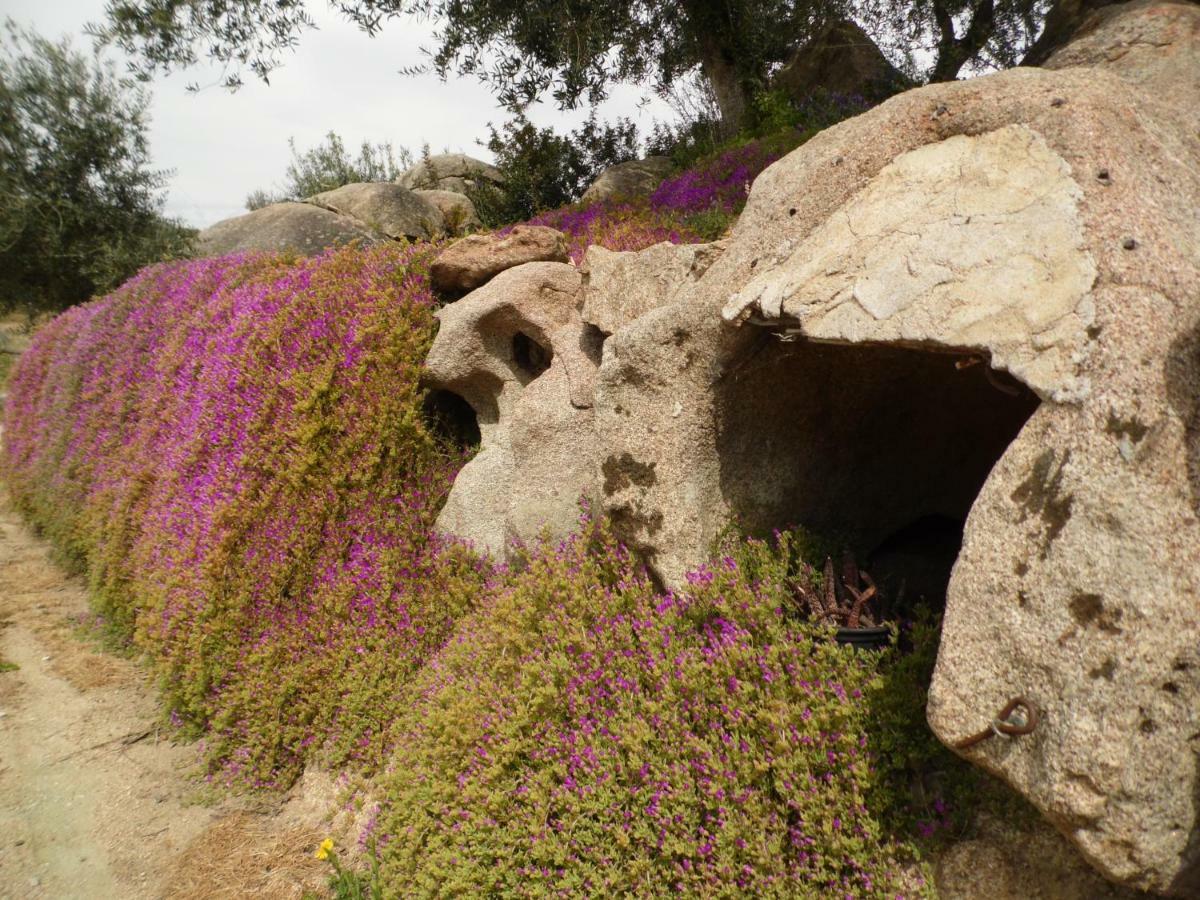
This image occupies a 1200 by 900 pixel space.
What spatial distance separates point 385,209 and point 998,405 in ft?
49.9

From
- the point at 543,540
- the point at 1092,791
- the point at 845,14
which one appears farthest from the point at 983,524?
the point at 845,14

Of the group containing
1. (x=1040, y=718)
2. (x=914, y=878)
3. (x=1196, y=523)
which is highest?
(x=1196, y=523)

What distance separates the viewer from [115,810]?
4.67m

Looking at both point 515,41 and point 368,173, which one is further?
point 368,173

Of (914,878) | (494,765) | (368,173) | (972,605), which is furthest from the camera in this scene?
(368,173)

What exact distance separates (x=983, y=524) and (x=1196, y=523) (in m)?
0.55

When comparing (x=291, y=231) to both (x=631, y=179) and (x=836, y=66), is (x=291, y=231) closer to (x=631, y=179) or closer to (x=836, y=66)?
(x=631, y=179)

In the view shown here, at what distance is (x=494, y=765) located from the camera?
3.48 metres

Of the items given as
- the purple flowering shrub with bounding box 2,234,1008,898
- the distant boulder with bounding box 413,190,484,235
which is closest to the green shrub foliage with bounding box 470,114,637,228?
the distant boulder with bounding box 413,190,484,235

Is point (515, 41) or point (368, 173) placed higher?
point (368, 173)

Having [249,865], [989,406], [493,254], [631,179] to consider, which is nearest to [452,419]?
[493,254]

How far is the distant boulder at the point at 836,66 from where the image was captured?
41.9ft

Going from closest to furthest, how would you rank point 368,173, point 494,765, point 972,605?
point 972,605
point 494,765
point 368,173

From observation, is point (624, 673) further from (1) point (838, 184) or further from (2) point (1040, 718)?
(1) point (838, 184)
